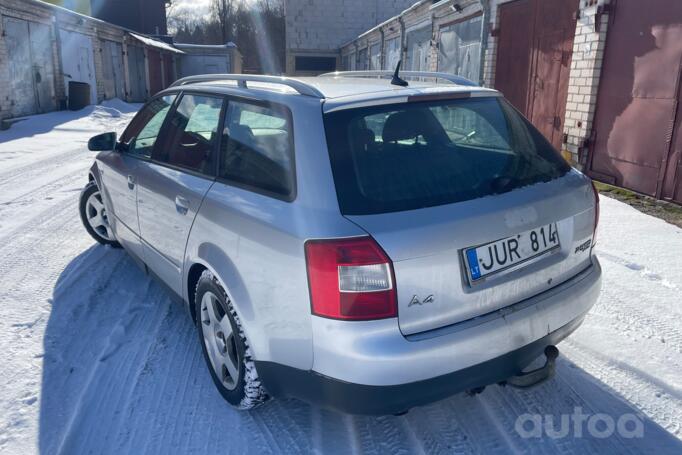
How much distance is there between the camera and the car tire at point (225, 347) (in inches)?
91.7

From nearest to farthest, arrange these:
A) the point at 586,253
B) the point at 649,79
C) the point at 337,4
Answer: the point at 586,253 < the point at 649,79 < the point at 337,4

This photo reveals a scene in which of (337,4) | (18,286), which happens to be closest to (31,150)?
(18,286)

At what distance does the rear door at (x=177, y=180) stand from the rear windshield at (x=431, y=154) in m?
0.90

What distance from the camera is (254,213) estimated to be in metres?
2.20

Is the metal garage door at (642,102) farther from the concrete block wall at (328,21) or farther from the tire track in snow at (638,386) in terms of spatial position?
the concrete block wall at (328,21)

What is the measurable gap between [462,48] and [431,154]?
10.8 metres

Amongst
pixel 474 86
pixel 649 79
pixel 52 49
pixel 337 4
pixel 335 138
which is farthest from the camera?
pixel 337 4

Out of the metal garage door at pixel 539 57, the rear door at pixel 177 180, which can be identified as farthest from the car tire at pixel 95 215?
the metal garage door at pixel 539 57

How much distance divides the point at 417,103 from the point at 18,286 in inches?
130

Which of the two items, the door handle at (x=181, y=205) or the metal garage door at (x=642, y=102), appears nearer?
the door handle at (x=181, y=205)

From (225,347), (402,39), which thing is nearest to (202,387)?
(225,347)

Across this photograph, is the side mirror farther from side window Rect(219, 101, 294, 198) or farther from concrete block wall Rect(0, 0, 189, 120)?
concrete block wall Rect(0, 0, 189, 120)

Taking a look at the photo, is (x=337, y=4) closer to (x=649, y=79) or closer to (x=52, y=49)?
(x=52, y=49)

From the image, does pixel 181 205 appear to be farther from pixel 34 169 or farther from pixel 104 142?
pixel 34 169
